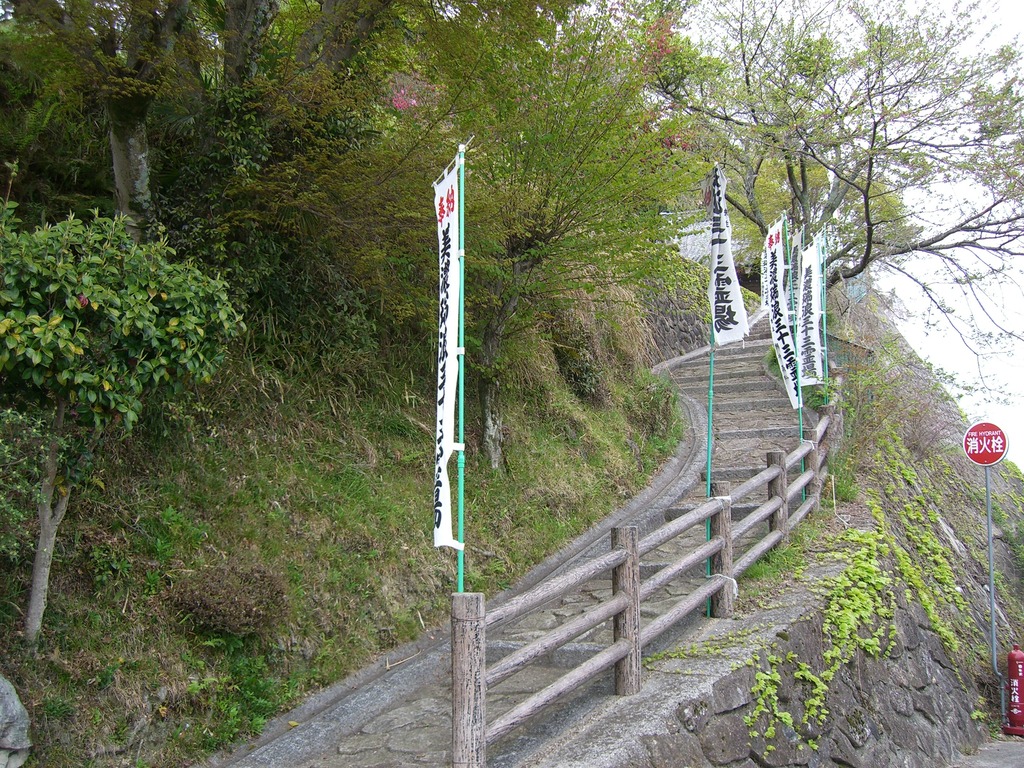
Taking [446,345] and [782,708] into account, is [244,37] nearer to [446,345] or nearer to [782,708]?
[446,345]

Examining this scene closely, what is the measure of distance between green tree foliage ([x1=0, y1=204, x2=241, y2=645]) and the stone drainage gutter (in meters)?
3.17

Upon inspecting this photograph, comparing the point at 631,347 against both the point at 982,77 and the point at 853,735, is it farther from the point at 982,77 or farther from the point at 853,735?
the point at 853,735

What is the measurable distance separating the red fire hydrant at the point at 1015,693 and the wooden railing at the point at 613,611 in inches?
133

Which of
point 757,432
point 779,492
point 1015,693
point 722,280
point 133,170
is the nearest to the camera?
point 133,170

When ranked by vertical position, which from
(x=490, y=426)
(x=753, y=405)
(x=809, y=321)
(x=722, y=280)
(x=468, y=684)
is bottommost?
(x=468, y=684)

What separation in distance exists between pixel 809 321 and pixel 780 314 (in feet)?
2.85

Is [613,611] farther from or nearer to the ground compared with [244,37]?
nearer to the ground

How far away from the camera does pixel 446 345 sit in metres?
4.45

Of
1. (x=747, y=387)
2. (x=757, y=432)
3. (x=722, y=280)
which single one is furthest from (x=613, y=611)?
(x=747, y=387)

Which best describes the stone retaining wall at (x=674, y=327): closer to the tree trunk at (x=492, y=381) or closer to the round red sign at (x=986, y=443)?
the round red sign at (x=986, y=443)

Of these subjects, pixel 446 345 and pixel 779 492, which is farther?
pixel 779 492

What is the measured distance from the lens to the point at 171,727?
15.2 feet

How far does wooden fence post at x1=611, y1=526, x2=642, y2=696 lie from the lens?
5.17m

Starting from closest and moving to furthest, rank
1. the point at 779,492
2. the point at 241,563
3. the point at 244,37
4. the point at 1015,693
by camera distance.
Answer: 1. the point at 241,563
2. the point at 244,37
3. the point at 779,492
4. the point at 1015,693
